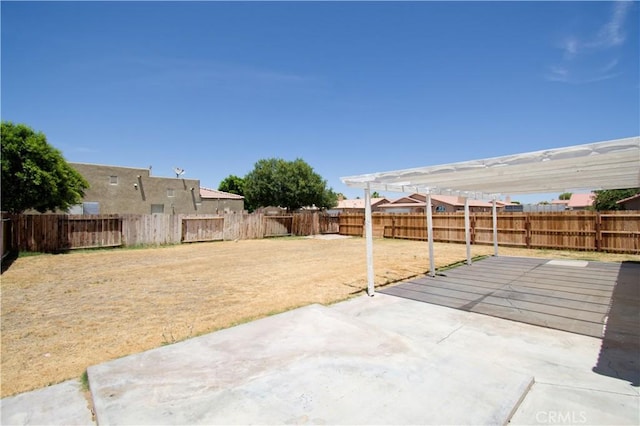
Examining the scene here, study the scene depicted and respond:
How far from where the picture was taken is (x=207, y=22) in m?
8.97

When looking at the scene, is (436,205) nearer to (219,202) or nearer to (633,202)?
(633,202)

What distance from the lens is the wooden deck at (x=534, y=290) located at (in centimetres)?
477

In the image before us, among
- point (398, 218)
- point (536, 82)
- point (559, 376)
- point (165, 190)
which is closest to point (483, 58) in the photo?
point (536, 82)

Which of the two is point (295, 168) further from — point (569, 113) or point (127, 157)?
point (569, 113)

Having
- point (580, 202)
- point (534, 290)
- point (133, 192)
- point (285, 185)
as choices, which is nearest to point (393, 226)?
point (534, 290)

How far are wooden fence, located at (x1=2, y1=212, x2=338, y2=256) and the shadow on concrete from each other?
52.3 ft

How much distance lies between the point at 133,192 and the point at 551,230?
25.9 metres

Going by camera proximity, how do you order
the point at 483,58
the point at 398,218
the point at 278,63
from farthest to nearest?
the point at 398,218
the point at 278,63
the point at 483,58

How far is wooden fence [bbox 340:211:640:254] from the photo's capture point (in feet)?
39.1

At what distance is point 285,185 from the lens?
3141 centimetres

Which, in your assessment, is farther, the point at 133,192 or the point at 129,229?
the point at 133,192

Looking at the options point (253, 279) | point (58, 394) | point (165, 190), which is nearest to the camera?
point (58, 394)

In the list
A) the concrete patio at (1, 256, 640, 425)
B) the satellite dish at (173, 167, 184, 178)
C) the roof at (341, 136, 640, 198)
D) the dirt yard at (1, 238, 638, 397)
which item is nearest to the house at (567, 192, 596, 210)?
the dirt yard at (1, 238, 638, 397)

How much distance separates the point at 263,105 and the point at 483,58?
1072 cm
